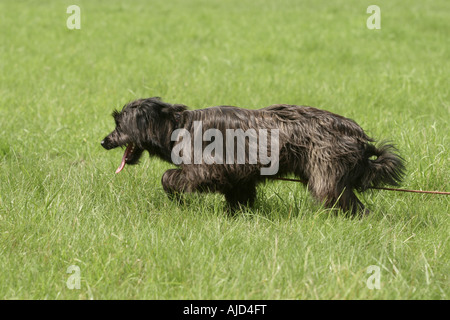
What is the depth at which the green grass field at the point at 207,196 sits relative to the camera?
3127 mm

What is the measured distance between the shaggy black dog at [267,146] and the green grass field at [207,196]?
0.75 feet

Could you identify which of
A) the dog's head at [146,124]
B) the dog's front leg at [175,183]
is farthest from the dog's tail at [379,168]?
the dog's head at [146,124]

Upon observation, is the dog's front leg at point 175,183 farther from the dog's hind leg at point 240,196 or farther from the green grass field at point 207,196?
the dog's hind leg at point 240,196

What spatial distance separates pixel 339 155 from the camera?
3809mm

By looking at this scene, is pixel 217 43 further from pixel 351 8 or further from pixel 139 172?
pixel 139 172

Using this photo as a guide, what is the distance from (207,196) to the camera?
14.7 ft

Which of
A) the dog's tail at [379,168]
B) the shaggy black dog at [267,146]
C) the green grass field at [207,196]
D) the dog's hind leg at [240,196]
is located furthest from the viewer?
the dog's hind leg at [240,196]

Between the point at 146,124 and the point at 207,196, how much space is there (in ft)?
2.63

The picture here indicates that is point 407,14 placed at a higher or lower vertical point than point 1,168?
higher

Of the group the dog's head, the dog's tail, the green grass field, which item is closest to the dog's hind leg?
the green grass field

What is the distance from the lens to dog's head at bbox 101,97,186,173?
4004 mm

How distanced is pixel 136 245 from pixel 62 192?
4.06 ft

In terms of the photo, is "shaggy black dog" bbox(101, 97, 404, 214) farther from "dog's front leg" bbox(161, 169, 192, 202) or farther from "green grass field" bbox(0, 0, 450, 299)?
"green grass field" bbox(0, 0, 450, 299)

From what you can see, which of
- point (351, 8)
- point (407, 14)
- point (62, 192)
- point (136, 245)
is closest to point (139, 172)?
point (62, 192)
